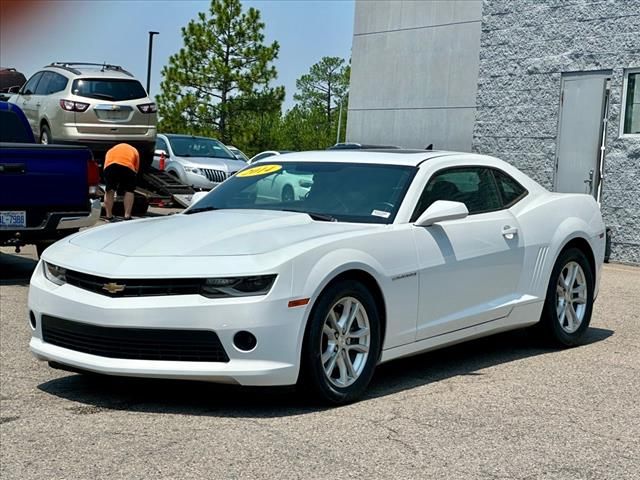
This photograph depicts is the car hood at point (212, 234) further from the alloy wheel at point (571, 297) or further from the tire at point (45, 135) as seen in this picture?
the tire at point (45, 135)

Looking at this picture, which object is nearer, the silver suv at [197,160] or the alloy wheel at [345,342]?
the alloy wheel at [345,342]

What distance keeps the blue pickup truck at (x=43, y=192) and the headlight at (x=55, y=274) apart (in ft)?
15.9

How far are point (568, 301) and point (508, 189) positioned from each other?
1.00 meters

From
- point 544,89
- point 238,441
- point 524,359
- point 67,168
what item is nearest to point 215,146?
point 544,89

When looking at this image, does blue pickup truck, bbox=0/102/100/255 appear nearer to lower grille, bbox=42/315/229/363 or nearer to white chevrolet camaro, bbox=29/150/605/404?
white chevrolet camaro, bbox=29/150/605/404

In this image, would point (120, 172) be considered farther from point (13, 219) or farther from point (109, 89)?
point (13, 219)

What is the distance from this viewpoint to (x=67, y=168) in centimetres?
1138

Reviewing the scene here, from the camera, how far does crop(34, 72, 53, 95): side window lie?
19.3 meters

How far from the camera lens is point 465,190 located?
7.36 meters

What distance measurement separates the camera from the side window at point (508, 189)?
7684 millimetres

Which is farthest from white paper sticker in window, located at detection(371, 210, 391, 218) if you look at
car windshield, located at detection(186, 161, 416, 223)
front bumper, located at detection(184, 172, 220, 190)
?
front bumper, located at detection(184, 172, 220, 190)

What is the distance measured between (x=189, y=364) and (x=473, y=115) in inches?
488

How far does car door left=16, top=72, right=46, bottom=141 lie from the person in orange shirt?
2.70 metres

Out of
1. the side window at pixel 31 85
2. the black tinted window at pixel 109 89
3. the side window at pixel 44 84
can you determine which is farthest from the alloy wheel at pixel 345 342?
the side window at pixel 31 85
